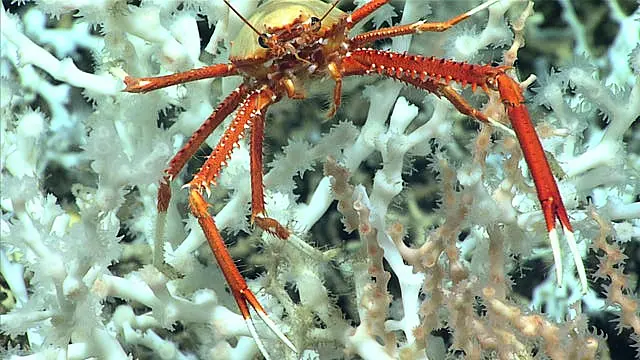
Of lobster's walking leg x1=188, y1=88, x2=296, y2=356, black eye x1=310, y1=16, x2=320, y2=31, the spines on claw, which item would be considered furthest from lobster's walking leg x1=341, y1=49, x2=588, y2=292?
lobster's walking leg x1=188, y1=88, x2=296, y2=356

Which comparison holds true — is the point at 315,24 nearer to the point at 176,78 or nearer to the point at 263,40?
the point at 263,40

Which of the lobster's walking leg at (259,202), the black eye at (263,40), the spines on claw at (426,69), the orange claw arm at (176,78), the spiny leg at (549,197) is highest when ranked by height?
the black eye at (263,40)

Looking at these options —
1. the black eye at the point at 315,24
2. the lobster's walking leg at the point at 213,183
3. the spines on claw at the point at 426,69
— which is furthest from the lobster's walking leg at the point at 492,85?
the lobster's walking leg at the point at 213,183

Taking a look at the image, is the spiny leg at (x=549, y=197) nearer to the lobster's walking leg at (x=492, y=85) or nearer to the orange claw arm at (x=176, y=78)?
the lobster's walking leg at (x=492, y=85)

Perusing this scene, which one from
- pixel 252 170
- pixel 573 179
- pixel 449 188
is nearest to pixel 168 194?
pixel 252 170

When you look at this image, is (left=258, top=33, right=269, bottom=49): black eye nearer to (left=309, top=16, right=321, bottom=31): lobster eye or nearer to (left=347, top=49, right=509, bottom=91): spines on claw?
(left=309, top=16, right=321, bottom=31): lobster eye

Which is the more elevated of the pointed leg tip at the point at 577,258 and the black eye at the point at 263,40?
the black eye at the point at 263,40

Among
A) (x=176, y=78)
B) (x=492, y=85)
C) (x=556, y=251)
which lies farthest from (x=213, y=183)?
(x=556, y=251)
